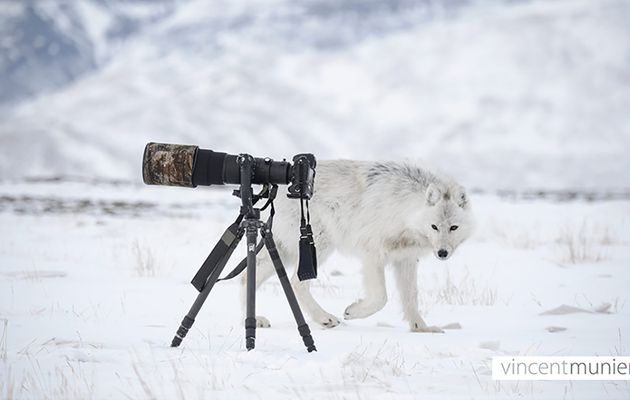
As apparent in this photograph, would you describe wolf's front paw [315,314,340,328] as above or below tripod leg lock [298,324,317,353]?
below

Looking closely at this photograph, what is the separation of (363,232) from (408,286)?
626mm

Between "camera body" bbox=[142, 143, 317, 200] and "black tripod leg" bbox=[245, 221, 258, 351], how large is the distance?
0.32 metres

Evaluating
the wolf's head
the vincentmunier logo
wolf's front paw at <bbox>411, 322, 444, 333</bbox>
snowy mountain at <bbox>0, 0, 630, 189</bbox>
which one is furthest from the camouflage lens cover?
snowy mountain at <bbox>0, 0, 630, 189</bbox>

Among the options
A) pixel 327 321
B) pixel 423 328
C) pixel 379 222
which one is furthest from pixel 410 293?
pixel 327 321

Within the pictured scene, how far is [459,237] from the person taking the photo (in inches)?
235

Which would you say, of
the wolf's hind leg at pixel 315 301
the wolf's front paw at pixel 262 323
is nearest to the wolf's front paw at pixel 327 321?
the wolf's hind leg at pixel 315 301

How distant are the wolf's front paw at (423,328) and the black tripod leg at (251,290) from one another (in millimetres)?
1917

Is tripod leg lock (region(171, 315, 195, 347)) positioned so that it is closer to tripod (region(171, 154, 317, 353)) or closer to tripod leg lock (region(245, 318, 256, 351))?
tripod (region(171, 154, 317, 353))

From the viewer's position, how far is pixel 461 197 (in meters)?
6.09

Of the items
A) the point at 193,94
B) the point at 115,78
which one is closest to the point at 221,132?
the point at 193,94

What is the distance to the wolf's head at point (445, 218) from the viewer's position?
5.77m

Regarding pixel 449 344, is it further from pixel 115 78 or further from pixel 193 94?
pixel 115 78

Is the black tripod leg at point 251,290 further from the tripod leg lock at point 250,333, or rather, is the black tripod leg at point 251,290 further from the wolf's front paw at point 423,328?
the wolf's front paw at point 423,328

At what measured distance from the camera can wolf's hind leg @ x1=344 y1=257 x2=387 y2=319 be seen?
218 inches
